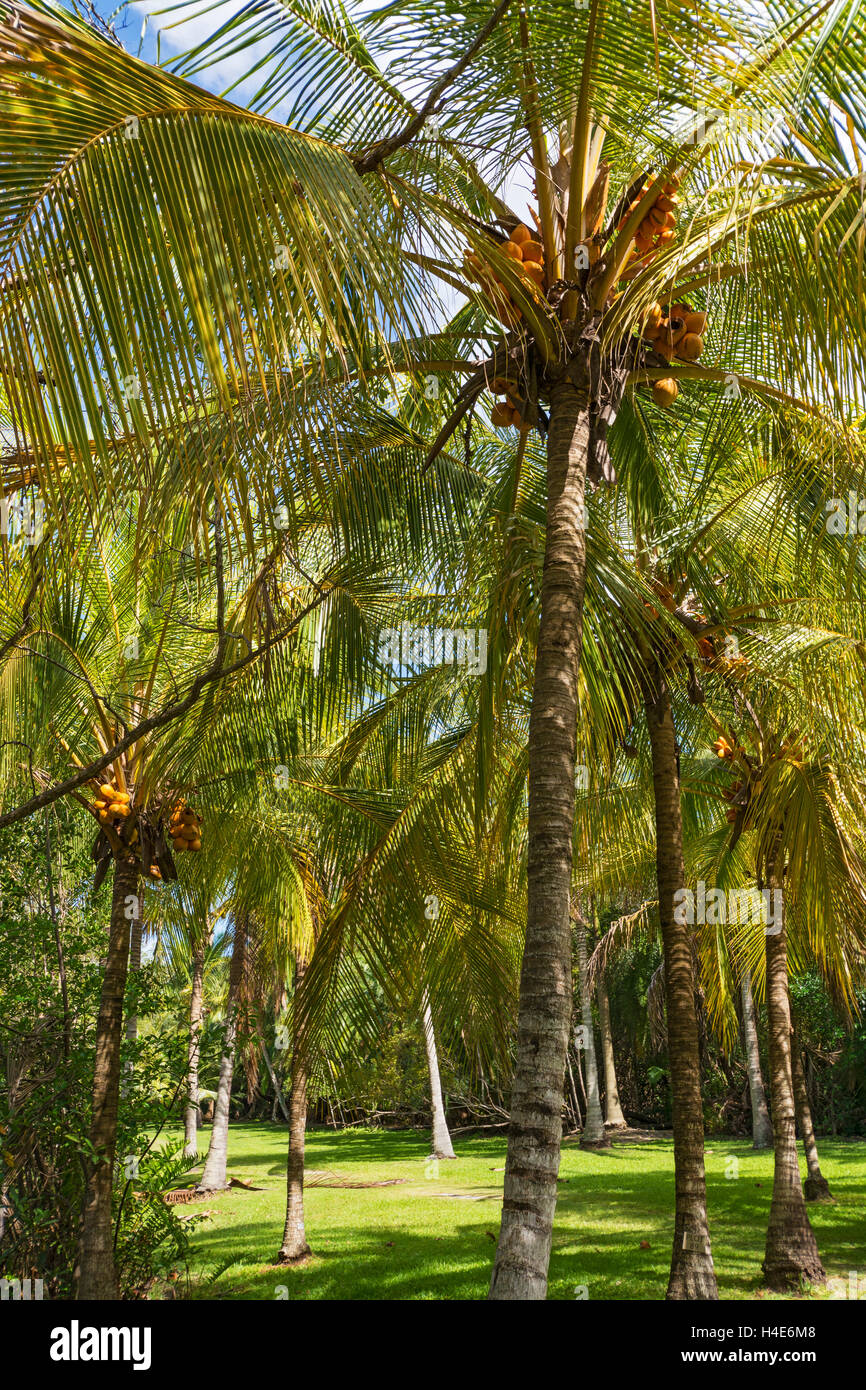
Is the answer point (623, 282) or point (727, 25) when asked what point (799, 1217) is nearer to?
point (623, 282)

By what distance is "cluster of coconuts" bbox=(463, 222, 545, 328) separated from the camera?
14.7ft

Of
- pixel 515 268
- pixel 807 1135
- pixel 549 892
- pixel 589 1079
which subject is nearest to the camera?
pixel 549 892

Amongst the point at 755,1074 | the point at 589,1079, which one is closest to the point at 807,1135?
the point at 755,1074

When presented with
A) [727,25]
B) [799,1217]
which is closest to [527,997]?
[727,25]

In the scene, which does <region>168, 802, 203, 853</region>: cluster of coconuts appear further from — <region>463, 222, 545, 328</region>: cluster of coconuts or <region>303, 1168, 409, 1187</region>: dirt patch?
<region>303, 1168, 409, 1187</region>: dirt patch

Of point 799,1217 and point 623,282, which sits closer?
point 623,282

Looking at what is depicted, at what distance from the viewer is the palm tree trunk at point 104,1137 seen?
6.80m

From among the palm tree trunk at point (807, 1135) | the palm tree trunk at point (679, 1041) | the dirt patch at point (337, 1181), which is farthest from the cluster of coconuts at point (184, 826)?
the dirt patch at point (337, 1181)

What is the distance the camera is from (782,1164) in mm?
9742

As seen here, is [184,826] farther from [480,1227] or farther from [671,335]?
[480,1227]

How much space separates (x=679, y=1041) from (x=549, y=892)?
3472 mm

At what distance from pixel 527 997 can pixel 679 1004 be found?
350 cm

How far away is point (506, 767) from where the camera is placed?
768 cm
